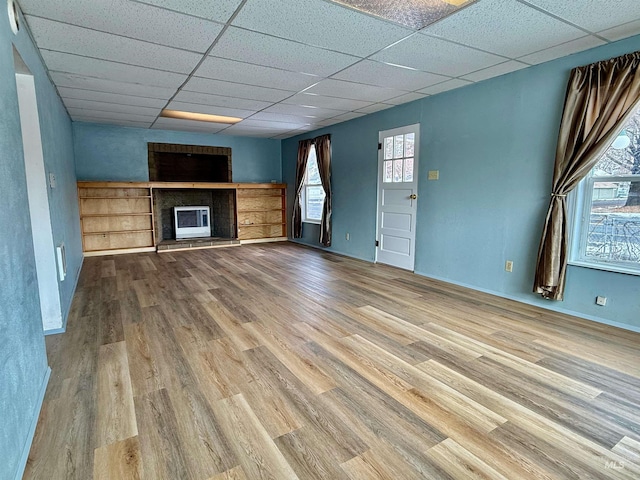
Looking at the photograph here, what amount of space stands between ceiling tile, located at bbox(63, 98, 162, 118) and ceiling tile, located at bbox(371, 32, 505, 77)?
3570 millimetres

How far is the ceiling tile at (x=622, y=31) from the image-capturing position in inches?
97.0

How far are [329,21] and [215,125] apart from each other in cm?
428

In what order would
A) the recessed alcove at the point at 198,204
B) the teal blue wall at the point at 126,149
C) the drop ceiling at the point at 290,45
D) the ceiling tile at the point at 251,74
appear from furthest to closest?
the recessed alcove at the point at 198,204 → the teal blue wall at the point at 126,149 → the ceiling tile at the point at 251,74 → the drop ceiling at the point at 290,45

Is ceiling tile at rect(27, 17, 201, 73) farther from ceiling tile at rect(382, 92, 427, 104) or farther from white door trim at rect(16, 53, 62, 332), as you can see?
ceiling tile at rect(382, 92, 427, 104)

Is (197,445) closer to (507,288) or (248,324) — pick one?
(248,324)

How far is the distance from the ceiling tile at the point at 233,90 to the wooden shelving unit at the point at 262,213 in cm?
323

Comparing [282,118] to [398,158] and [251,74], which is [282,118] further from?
[251,74]

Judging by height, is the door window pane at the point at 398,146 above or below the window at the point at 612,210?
above

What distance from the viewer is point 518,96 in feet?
11.2

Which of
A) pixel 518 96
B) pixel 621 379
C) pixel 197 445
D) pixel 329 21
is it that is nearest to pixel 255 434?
pixel 197 445

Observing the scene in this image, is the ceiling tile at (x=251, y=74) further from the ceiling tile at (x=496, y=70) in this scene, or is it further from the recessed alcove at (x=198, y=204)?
the recessed alcove at (x=198, y=204)

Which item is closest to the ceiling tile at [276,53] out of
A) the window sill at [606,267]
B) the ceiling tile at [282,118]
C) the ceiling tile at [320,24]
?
the ceiling tile at [320,24]

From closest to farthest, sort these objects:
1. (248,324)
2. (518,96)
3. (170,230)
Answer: (248,324) < (518,96) < (170,230)

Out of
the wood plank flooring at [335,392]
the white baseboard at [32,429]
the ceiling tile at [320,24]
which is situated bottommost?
the wood plank flooring at [335,392]
